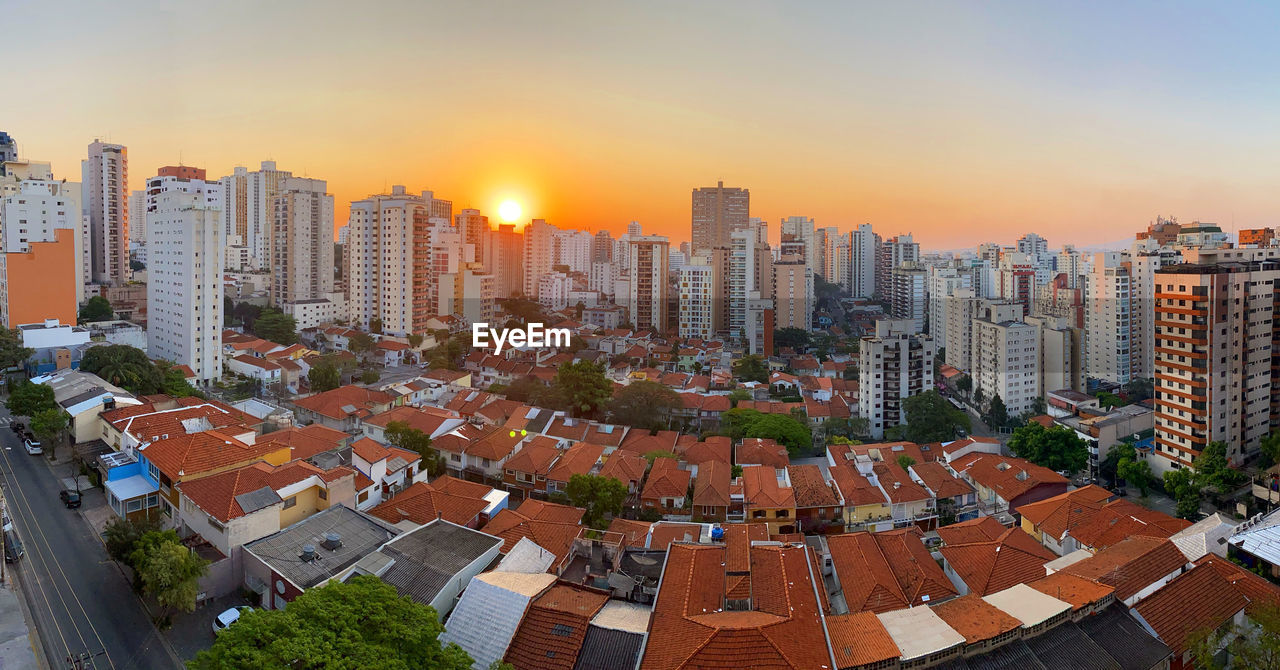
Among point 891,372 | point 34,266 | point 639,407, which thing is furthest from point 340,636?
point 34,266

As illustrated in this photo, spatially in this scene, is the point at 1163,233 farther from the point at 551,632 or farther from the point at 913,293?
the point at 551,632

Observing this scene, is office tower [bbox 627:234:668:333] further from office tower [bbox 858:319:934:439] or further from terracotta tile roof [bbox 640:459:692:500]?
terracotta tile roof [bbox 640:459:692:500]

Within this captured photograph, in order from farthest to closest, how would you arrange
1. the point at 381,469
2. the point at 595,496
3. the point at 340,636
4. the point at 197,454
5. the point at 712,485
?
the point at 712,485 → the point at 595,496 → the point at 381,469 → the point at 197,454 → the point at 340,636

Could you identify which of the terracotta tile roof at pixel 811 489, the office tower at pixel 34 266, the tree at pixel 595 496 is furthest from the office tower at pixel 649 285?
the tree at pixel 595 496

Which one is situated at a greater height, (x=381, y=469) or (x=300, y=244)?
(x=300, y=244)

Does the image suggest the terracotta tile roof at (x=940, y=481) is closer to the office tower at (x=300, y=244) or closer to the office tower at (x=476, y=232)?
the office tower at (x=300, y=244)

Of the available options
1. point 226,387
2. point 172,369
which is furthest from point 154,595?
point 226,387

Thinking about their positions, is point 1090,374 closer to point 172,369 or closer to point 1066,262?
point 1066,262
